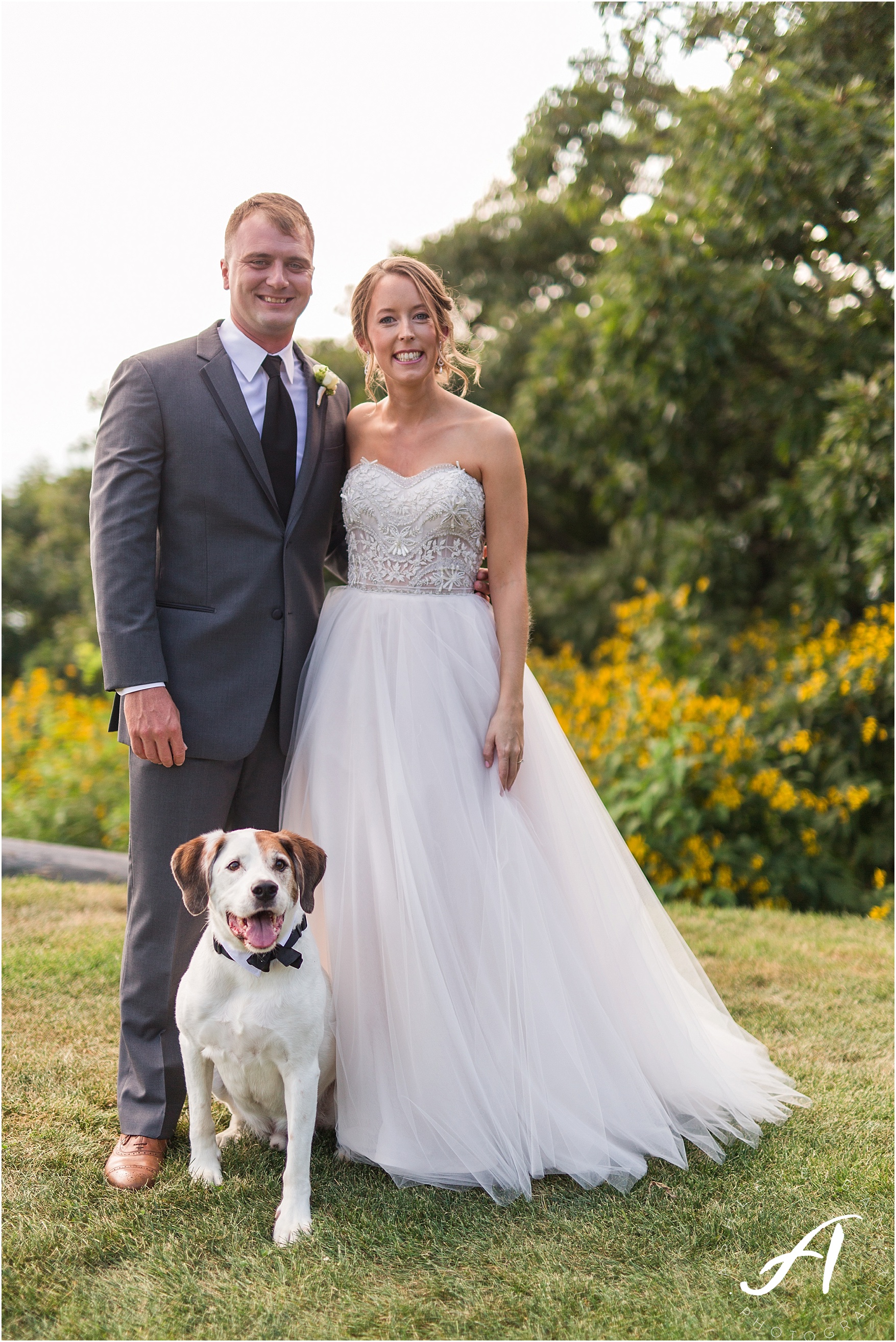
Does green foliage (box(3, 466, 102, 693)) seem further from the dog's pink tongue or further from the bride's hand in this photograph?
the dog's pink tongue

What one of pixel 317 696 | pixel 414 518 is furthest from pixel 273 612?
pixel 414 518

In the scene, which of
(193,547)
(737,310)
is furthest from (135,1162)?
(737,310)

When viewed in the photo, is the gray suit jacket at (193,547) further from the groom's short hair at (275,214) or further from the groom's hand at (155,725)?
the groom's short hair at (275,214)

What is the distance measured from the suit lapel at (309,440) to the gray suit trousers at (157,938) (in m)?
0.81

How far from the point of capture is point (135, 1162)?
2.79 metres

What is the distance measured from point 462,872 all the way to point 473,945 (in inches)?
8.4

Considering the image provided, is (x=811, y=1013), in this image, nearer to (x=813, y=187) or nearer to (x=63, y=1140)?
(x=63, y=1140)

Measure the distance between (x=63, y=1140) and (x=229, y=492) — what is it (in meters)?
1.97

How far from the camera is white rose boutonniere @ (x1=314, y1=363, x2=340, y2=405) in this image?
325 cm

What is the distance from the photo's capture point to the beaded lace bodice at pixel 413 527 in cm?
312

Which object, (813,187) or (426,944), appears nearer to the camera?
(426,944)

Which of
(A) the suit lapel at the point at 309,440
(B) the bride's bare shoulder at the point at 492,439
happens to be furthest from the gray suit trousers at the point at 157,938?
(B) the bride's bare shoulder at the point at 492,439

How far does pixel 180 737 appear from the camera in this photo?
9.44 feet

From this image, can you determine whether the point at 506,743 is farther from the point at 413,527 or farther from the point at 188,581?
the point at 188,581
